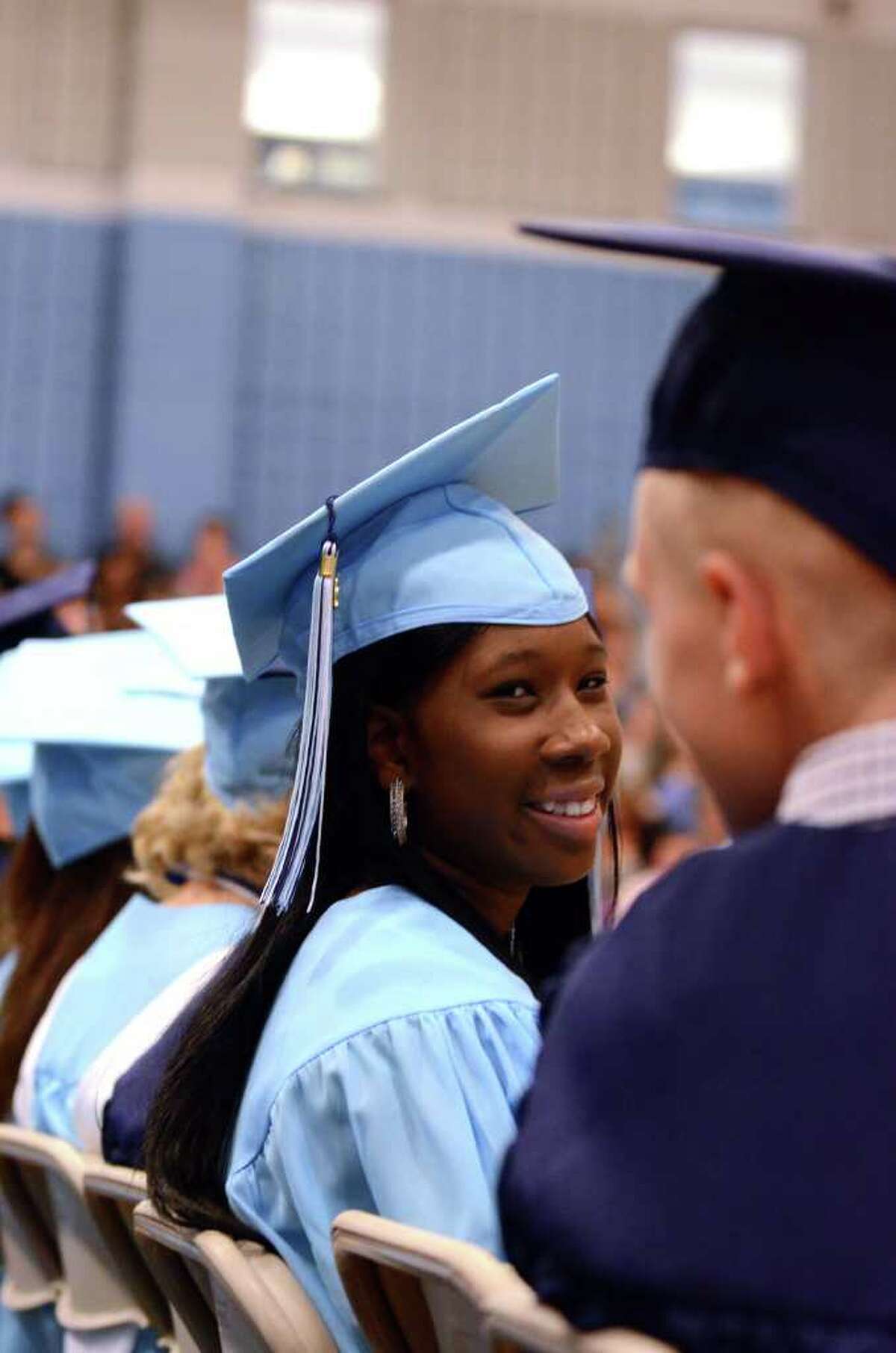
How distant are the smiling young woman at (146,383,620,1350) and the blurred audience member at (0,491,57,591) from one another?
6.59m

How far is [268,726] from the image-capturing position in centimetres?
288

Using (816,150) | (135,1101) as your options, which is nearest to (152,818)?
(135,1101)

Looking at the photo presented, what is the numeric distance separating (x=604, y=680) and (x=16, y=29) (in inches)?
383

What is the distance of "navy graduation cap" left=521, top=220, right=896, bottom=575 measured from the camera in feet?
3.99

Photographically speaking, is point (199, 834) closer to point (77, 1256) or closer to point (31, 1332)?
point (77, 1256)

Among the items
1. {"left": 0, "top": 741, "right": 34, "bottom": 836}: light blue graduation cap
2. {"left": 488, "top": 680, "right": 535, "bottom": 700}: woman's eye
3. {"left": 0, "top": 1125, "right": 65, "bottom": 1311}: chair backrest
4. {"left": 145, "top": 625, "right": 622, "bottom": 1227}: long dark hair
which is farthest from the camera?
{"left": 0, "top": 741, "right": 34, "bottom": 836}: light blue graduation cap

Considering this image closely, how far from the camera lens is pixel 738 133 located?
39.0ft

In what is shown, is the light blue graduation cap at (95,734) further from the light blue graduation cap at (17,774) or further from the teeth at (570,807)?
the teeth at (570,807)

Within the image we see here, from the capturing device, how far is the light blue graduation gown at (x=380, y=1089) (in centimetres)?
190

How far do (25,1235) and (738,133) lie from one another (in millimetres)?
10010

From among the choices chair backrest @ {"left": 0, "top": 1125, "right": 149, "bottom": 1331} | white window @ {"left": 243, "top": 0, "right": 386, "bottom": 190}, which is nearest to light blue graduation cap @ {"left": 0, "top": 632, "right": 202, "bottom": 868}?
chair backrest @ {"left": 0, "top": 1125, "right": 149, "bottom": 1331}

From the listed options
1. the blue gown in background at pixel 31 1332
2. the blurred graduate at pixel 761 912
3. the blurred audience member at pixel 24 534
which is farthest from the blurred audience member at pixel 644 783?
the blurred graduate at pixel 761 912

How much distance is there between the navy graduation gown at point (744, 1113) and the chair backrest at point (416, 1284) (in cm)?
20

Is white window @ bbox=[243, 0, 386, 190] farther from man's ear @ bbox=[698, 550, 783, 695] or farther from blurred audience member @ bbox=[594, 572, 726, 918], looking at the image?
man's ear @ bbox=[698, 550, 783, 695]
